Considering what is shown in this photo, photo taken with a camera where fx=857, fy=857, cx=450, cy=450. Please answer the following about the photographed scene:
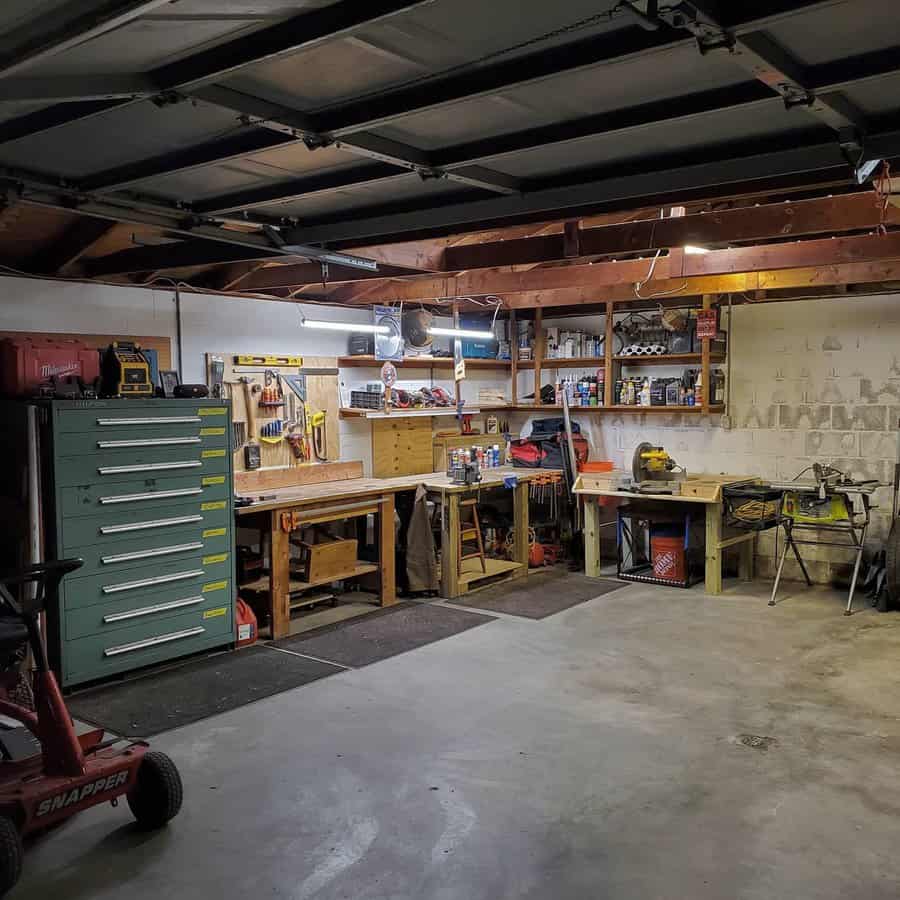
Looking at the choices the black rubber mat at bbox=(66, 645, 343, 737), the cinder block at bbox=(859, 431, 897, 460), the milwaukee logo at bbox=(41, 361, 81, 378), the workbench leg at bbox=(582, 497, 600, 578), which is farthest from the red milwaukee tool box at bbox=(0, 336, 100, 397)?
the cinder block at bbox=(859, 431, 897, 460)

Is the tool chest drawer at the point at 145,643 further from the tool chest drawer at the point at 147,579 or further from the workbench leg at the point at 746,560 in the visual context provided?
the workbench leg at the point at 746,560

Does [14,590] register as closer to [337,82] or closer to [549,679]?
[549,679]

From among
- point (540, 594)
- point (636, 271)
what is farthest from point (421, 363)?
point (636, 271)

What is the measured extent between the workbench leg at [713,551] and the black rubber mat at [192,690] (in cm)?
297

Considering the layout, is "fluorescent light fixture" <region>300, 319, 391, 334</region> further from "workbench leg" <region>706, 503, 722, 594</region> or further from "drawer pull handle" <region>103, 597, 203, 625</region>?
"workbench leg" <region>706, 503, 722, 594</region>

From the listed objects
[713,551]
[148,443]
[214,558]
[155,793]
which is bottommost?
[155,793]

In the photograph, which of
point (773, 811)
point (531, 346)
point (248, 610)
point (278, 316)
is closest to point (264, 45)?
point (773, 811)

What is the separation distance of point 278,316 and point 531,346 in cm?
264

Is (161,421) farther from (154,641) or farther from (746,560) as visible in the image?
(746,560)

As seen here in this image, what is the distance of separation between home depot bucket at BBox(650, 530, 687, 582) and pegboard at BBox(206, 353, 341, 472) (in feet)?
8.31

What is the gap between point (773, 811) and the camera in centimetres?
302

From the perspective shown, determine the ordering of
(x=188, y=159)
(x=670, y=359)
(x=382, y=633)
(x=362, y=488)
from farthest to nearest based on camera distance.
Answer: (x=670, y=359) → (x=362, y=488) → (x=382, y=633) → (x=188, y=159)

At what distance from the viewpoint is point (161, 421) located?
14.3 feet

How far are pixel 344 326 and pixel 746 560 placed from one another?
354 cm
